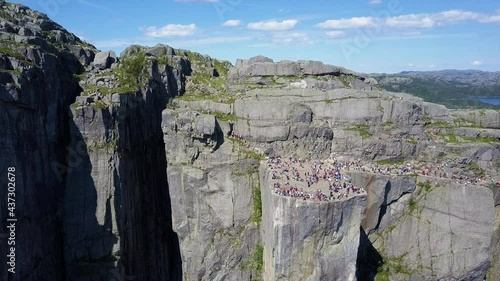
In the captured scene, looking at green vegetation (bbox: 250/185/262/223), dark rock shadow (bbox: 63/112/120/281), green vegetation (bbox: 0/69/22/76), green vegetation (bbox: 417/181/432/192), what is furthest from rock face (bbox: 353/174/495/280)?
green vegetation (bbox: 0/69/22/76)

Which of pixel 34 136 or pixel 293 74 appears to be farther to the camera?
pixel 293 74

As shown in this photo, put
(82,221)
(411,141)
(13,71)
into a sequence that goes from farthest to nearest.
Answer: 1. (411,141)
2. (82,221)
3. (13,71)

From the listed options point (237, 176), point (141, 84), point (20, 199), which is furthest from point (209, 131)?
point (20, 199)

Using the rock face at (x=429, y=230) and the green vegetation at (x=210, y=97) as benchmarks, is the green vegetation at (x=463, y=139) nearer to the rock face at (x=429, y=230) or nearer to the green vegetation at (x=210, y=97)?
the rock face at (x=429, y=230)

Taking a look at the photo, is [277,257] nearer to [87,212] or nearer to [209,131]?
[209,131]

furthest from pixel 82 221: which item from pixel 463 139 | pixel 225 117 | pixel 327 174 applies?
pixel 463 139

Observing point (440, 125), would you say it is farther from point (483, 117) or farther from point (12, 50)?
point (12, 50)

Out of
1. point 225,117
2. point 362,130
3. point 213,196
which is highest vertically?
point 225,117

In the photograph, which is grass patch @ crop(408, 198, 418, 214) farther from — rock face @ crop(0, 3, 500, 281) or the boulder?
the boulder
